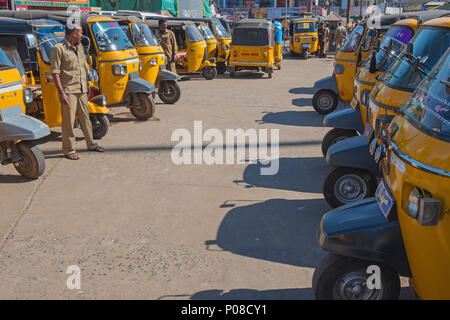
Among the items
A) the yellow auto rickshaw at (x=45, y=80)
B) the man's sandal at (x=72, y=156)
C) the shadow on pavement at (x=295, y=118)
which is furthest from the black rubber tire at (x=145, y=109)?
the man's sandal at (x=72, y=156)

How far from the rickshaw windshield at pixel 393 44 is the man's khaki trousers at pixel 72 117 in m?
4.56

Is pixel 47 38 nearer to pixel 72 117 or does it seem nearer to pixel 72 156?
pixel 72 117

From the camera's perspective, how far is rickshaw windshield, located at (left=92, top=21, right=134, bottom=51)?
8.65 meters

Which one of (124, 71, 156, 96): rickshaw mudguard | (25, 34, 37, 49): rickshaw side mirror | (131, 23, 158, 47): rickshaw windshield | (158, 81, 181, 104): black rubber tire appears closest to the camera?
(25, 34, 37, 49): rickshaw side mirror

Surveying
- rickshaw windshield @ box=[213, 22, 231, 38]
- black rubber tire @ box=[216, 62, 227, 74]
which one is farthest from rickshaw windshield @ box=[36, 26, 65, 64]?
rickshaw windshield @ box=[213, 22, 231, 38]

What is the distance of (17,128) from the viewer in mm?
5613

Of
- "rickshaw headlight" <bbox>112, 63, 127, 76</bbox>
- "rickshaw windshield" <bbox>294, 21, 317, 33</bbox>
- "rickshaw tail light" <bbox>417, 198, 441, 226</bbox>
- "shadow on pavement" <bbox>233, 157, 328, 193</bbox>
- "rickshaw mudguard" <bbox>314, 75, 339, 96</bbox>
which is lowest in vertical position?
"shadow on pavement" <bbox>233, 157, 328, 193</bbox>

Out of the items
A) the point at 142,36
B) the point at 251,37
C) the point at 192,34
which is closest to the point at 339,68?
the point at 142,36

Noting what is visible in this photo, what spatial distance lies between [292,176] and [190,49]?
394 inches

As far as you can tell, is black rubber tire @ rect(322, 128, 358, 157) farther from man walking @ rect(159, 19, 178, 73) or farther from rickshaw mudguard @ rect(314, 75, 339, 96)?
man walking @ rect(159, 19, 178, 73)

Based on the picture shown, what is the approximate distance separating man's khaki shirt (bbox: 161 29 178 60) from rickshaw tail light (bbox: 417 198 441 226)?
11577 millimetres

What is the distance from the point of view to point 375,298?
297 centimetres
